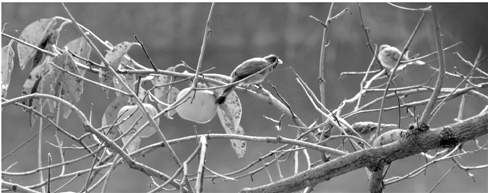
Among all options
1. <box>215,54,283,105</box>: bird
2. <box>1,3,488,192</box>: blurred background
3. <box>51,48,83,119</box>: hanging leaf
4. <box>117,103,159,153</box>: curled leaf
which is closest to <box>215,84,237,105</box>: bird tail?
<box>215,54,283,105</box>: bird

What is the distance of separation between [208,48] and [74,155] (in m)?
0.49

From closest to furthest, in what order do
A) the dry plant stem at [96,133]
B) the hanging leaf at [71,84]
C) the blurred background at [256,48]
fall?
the dry plant stem at [96,133]
the hanging leaf at [71,84]
the blurred background at [256,48]

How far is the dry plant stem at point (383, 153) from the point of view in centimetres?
41

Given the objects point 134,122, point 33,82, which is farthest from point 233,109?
point 33,82

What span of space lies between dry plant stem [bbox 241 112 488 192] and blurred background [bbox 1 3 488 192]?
0.58 metres

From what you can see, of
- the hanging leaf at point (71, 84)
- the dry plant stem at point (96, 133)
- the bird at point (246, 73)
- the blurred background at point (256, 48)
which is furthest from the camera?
the blurred background at point (256, 48)

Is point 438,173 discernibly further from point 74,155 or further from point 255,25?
point 74,155

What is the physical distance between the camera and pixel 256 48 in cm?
106

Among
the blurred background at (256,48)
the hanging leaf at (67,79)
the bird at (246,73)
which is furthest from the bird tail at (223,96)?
the blurred background at (256,48)

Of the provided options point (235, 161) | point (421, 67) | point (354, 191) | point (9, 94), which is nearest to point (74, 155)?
point (9, 94)

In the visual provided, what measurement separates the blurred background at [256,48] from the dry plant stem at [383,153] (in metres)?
0.58

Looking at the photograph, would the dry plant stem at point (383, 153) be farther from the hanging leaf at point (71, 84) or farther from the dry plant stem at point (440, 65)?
the hanging leaf at point (71, 84)

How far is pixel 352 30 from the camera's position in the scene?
1165 mm

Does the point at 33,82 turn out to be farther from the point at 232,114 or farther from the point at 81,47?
the point at 232,114
